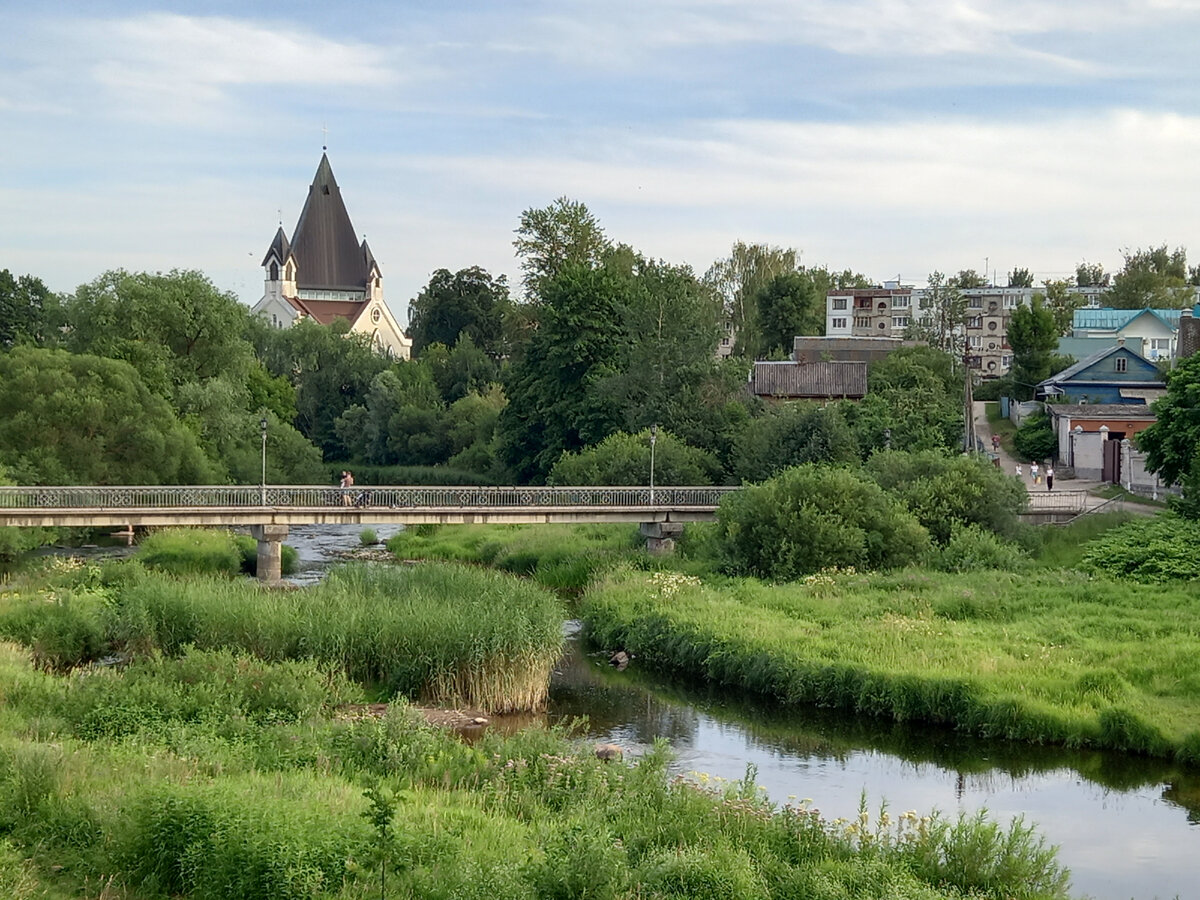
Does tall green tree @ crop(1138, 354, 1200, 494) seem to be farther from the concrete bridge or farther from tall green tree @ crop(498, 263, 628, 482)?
tall green tree @ crop(498, 263, 628, 482)

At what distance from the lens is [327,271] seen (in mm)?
148250

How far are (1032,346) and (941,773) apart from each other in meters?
57.3

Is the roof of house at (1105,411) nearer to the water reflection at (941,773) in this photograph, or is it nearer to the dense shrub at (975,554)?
the dense shrub at (975,554)

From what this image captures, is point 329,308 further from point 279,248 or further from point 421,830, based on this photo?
point 421,830

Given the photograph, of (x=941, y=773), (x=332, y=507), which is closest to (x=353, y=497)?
(x=332, y=507)

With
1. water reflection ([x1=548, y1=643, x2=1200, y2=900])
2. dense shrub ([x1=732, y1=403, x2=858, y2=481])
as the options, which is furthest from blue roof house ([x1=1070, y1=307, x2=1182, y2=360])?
water reflection ([x1=548, y1=643, x2=1200, y2=900])

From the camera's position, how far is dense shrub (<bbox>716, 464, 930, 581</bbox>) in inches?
1594

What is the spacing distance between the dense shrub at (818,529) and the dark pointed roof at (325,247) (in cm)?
11194

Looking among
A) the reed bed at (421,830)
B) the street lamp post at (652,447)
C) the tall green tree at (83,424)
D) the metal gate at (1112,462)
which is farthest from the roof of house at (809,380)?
the reed bed at (421,830)

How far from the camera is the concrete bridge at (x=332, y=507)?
146 feet

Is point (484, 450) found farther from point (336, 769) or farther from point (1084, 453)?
point (336, 769)

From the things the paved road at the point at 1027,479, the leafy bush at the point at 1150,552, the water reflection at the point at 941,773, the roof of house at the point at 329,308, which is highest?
the roof of house at the point at 329,308

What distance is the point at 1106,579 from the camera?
3775 centimetres

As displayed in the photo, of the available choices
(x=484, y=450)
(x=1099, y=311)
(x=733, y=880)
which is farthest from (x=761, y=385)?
(x=733, y=880)
